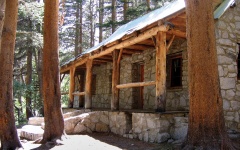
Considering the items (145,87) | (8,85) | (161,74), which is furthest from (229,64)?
(8,85)

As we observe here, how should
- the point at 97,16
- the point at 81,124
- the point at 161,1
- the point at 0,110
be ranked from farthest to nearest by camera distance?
the point at 97,16
the point at 161,1
the point at 81,124
the point at 0,110

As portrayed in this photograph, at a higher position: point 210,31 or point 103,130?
point 210,31

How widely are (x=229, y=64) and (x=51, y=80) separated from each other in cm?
546

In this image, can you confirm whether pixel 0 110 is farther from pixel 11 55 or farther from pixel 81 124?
pixel 81 124

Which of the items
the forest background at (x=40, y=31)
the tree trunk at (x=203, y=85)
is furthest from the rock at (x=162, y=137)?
the forest background at (x=40, y=31)

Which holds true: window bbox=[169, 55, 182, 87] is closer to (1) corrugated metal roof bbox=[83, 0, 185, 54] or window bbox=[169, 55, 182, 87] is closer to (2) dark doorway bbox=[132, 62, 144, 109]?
(1) corrugated metal roof bbox=[83, 0, 185, 54]

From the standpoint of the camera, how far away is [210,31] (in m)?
4.88

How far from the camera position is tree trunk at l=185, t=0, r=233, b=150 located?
181 inches

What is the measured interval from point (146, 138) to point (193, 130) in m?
3.09

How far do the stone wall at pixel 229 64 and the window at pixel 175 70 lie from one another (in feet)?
6.46

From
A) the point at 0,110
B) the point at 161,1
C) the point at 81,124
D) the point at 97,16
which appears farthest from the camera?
the point at 97,16

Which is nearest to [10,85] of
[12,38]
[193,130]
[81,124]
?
[12,38]

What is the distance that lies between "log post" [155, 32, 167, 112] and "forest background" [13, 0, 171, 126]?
5.05m

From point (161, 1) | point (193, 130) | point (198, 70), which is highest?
point (161, 1)
